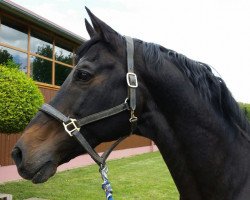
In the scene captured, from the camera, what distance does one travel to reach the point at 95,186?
9.01 meters

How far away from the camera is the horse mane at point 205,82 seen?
7.52 ft

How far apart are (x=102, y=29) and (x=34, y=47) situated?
32.2 ft

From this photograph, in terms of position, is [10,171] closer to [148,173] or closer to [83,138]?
[148,173]

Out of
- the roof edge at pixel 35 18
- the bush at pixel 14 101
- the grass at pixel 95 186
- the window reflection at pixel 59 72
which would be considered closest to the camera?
the bush at pixel 14 101

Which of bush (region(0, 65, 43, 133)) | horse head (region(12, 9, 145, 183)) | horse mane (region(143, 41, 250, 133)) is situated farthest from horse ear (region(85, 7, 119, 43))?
bush (region(0, 65, 43, 133))

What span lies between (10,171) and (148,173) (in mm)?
4161

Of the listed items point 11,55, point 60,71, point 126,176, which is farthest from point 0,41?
point 126,176

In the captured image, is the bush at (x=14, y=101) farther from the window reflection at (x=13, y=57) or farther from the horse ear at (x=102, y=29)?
the horse ear at (x=102, y=29)

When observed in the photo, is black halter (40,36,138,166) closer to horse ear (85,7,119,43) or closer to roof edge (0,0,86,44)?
horse ear (85,7,119,43)

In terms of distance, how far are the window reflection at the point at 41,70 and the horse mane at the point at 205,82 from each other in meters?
9.52

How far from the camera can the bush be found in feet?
22.4

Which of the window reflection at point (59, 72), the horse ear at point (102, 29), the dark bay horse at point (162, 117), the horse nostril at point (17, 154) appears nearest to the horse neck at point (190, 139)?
the dark bay horse at point (162, 117)

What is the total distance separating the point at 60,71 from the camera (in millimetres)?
13086

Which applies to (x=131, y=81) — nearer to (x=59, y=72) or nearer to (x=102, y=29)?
(x=102, y=29)
